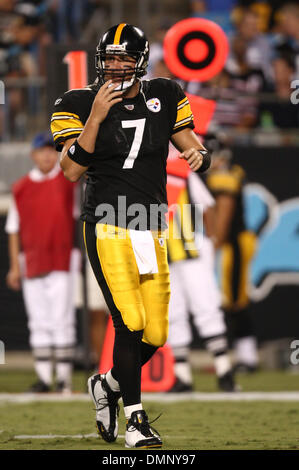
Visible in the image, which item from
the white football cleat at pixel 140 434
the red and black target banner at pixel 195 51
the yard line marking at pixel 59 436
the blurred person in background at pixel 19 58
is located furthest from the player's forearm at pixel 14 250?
the white football cleat at pixel 140 434

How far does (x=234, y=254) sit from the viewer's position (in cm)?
1117

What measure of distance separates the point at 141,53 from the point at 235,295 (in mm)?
5791

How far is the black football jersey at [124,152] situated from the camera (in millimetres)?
5559

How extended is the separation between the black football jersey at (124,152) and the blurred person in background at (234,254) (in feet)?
16.8

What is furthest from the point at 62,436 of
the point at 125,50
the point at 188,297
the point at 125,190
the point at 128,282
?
the point at 188,297

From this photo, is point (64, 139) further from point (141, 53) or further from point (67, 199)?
point (67, 199)

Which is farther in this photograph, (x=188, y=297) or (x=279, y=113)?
(x=279, y=113)

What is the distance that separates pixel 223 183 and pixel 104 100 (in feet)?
18.5

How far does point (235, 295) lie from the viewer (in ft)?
36.4

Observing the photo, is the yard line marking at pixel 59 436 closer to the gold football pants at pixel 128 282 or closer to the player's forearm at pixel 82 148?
the gold football pants at pixel 128 282

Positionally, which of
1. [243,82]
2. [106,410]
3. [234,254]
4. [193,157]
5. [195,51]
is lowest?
[234,254]

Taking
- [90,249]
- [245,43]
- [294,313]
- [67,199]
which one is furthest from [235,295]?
[90,249]

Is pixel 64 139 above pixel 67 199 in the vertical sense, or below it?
above

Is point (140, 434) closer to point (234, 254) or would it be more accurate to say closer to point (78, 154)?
point (78, 154)
